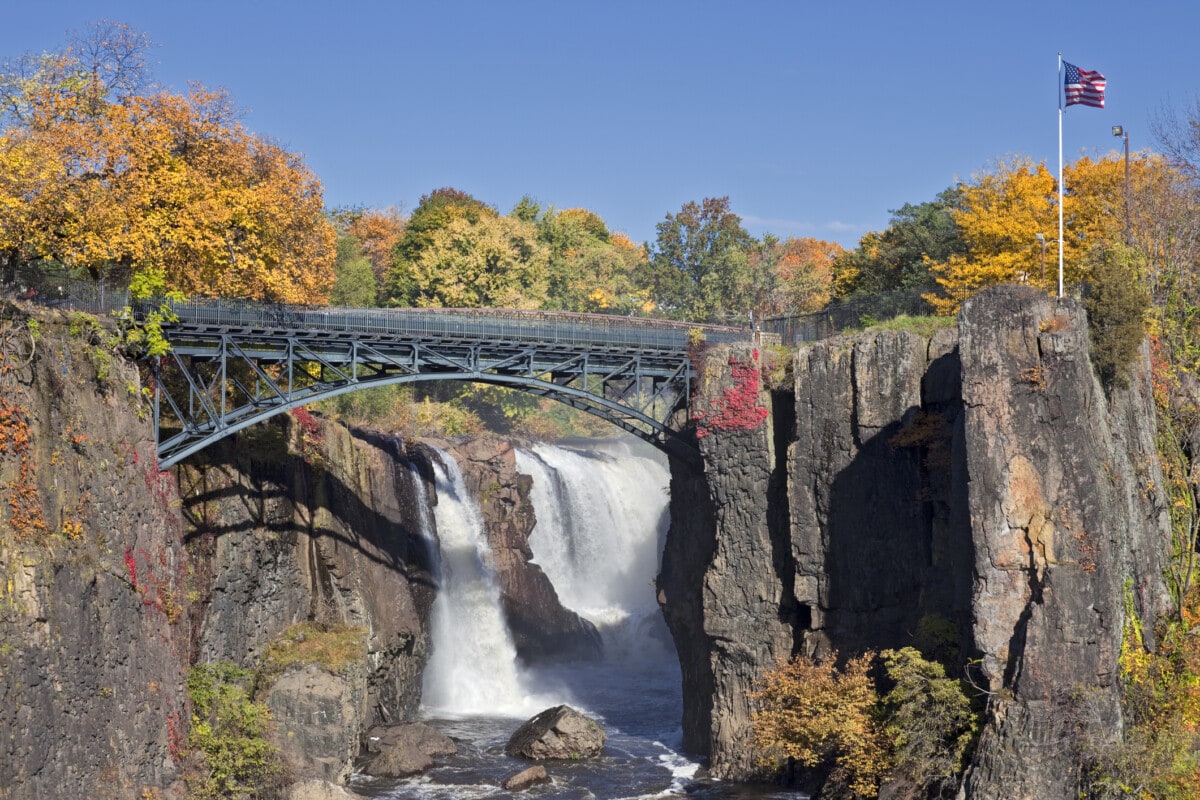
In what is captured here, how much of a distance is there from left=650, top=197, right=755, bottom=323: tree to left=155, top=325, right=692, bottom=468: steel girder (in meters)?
36.2

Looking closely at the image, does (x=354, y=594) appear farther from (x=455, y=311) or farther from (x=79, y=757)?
(x=79, y=757)

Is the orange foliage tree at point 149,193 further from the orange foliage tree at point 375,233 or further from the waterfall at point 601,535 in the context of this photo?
the orange foliage tree at point 375,233

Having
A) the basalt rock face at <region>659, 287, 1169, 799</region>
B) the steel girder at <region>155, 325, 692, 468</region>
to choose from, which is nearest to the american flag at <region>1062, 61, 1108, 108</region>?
the basalt rock face at <region>659, 287, 1169, 799</region>

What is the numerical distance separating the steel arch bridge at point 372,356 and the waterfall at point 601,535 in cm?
1632

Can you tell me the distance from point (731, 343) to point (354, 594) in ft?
52.6

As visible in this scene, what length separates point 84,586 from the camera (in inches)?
1319

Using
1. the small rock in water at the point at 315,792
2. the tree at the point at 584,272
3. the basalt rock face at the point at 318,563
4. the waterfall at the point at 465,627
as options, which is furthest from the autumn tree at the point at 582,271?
the small rock in water at the point at 315,792

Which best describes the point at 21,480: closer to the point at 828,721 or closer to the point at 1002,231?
the point at 828,721

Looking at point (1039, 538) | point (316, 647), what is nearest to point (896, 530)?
point (1039, 538)

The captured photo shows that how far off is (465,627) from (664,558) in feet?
33.3

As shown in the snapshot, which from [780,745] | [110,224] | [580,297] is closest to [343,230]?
[580,297]

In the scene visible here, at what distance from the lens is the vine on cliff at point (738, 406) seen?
46.8 m

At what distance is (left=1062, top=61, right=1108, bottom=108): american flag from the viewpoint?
132 feet

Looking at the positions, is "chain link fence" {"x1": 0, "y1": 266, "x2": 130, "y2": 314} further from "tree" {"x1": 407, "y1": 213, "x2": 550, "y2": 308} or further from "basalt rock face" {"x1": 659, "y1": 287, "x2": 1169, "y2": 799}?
"tree" {"x1": 407, "y1": 213, "x2": 550, "y2": 308}
